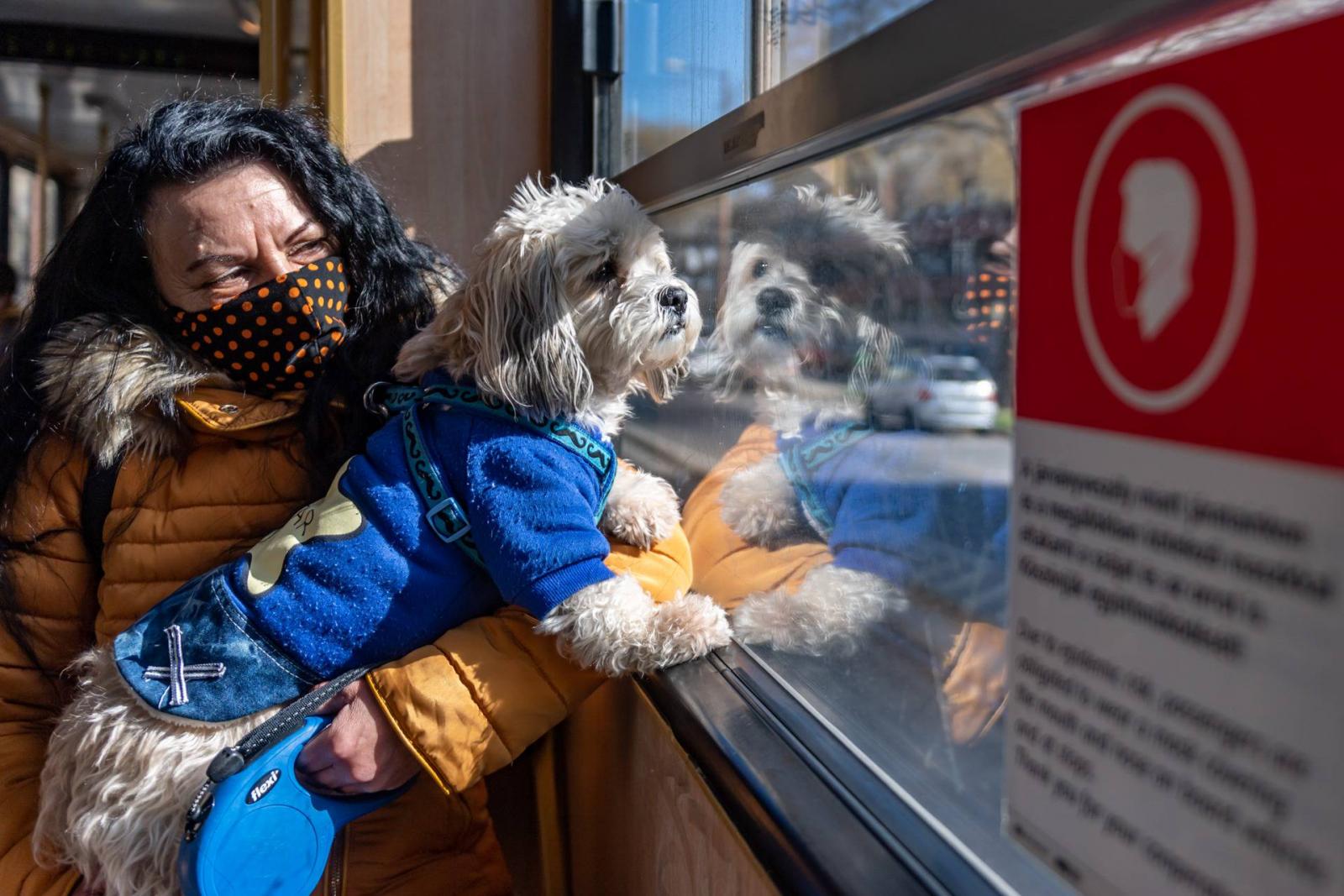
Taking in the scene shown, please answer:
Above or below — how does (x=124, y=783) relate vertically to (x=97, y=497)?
below

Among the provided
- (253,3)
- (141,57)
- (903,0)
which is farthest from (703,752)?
(141,57)

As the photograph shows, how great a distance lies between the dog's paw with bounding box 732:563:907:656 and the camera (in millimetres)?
1401

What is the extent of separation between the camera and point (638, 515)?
6.35 feet

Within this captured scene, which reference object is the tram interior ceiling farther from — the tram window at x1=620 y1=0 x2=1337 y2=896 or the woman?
the woman

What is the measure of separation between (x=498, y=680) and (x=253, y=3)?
5973 millimetres

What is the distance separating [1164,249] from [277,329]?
1.75 m

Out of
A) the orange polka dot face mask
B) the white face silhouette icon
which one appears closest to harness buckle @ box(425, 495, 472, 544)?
the orange polka dot face mask

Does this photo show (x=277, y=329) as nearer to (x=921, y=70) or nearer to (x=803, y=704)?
(x=803, y=704)

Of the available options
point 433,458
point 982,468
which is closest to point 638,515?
point 433,458

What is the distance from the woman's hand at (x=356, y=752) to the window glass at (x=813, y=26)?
4.08 ft

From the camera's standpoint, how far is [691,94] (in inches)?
84.0

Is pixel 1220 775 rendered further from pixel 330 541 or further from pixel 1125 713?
pixel 330 541

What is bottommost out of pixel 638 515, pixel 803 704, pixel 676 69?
pixel 803 704

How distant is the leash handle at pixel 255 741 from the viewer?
1.51 m
